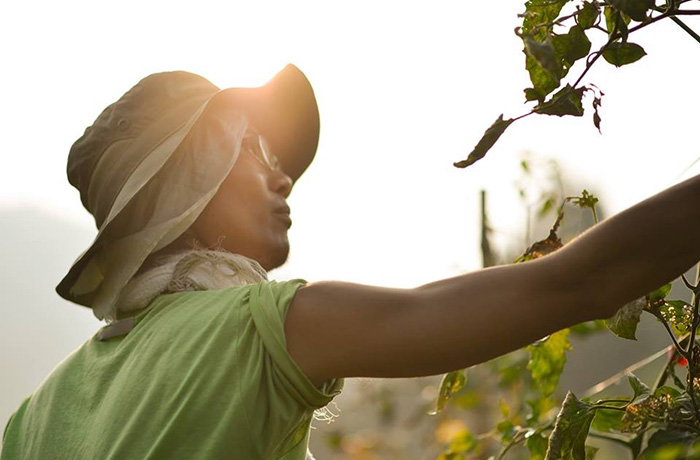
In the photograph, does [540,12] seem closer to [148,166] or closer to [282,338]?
[282,338]

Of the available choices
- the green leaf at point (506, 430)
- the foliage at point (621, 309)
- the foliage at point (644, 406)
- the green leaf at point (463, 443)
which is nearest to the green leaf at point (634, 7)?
the foliage at point (621, 309)

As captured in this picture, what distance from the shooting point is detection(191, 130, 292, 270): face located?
1867 millimetres

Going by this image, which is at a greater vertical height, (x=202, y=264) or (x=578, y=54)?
(x=578, y=54)

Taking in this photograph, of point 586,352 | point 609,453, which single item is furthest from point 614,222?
point 586,352

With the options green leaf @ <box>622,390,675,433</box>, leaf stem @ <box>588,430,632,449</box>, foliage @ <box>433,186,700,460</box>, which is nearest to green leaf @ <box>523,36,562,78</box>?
foliage @ <box>433,186,700,460</box>

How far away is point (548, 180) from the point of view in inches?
118

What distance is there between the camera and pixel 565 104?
114 cm

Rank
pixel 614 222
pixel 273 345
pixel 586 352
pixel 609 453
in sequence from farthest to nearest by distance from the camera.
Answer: pixel 586 352
pixel 609 453
pixel 273 345
pixel 614 222

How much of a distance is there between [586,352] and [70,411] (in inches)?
229

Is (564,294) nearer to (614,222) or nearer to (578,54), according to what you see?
(614,222)

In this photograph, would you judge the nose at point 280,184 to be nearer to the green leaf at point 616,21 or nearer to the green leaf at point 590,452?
the green leaf at point 590,452

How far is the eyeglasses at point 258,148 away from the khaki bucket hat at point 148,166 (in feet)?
0.12

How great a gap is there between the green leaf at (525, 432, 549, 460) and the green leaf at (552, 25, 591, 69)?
2.59 ft

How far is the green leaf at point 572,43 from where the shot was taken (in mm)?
1149
